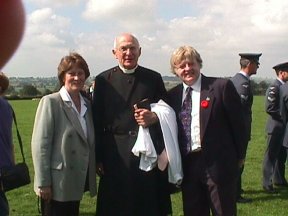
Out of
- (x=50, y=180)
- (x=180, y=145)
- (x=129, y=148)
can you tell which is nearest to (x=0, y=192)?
(x=50, y=180)

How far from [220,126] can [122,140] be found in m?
0.85

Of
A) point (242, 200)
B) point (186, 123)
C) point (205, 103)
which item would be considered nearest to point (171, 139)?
point (186, 123)

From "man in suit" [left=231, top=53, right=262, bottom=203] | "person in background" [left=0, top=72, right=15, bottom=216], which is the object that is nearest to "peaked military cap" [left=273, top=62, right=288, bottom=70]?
"man in suit" [left=231, top=53, right=262, bottom=203]

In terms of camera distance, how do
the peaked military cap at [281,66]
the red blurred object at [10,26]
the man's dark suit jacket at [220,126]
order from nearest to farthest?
the red blurred object at [10,26] → the man's dark suit jacket at [220,126] → the peaked military cap at [281,66]

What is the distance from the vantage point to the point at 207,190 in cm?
406

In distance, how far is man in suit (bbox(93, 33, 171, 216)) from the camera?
13.3 feet

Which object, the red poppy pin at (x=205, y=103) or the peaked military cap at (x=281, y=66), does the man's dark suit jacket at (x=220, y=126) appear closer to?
the red poppy pin at (x=205, y=103)

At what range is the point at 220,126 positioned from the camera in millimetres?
3973

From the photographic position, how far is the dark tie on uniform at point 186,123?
396 cm

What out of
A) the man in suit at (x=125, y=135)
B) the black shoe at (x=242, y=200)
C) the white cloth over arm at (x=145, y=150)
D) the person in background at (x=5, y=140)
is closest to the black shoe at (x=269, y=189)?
the black shoe at (x=242, y=200)

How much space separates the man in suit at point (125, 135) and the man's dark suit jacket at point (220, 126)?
1.01 ft

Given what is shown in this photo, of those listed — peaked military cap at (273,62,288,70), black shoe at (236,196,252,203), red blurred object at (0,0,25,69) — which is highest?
peaked military cap at (273,62,288,70)

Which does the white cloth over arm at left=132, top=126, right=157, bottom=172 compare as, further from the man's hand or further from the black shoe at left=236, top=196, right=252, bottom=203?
the black shoe at left=236, top=196, right=252, bottom=203

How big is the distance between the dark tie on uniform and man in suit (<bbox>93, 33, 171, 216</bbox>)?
190 mm
